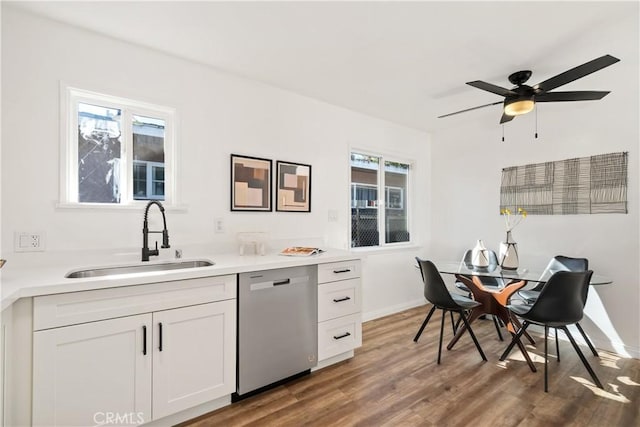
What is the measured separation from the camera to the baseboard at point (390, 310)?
3.55 metres

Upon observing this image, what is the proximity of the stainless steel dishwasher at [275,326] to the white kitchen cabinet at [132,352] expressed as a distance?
0.29 ft

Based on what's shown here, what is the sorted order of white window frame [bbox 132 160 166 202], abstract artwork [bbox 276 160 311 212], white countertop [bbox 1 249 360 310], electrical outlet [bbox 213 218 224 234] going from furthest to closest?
abstract artwork [bbox 276 160 311 212] → electrical outlet [bbox 213 218 224 234] → white window frame [bbox 132 160 166 202] → white countertop [bbox 1 249 360 310]

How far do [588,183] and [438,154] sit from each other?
5.74ft

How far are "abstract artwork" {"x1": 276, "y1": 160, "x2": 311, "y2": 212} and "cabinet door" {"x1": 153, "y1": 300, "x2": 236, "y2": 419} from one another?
4.01ft

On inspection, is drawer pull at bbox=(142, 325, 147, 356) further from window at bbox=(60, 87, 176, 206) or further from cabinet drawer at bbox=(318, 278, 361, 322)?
cabinet drawer at bbox=(318, 278, 361, 322)

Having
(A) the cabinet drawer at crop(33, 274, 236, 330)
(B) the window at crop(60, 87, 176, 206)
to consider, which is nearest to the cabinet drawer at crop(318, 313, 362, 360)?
(A) the cabinet drawer at crop(33, 274, 236, 330)

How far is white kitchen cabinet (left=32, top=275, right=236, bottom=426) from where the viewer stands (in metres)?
1.39

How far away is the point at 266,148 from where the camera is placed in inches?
109

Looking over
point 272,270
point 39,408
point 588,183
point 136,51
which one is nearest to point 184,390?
point 39,408

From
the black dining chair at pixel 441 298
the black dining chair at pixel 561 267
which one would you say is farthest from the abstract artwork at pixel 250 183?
the black dining chair at pixel 561 267

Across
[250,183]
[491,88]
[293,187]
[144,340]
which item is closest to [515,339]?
[491,88]

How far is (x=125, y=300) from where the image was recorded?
61.6 inches

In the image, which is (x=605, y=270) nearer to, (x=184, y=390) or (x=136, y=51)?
(x=184, y=390)

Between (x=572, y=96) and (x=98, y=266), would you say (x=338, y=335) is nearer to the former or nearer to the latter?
(x=98, y=266)
